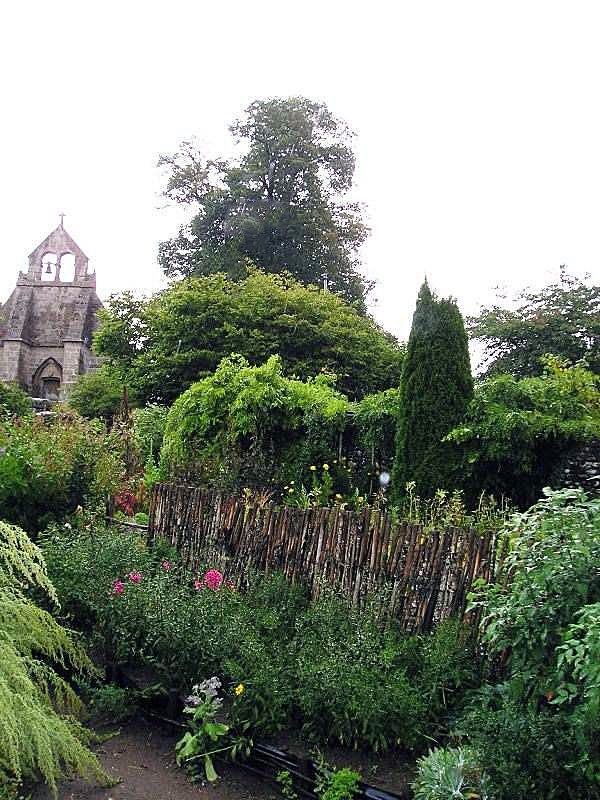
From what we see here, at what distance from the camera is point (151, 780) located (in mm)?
3547

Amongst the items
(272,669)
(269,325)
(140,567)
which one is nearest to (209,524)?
(140,567)

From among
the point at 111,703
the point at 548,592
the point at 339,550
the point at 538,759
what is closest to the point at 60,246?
the point at 339,550

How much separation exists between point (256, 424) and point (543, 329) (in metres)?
12.9

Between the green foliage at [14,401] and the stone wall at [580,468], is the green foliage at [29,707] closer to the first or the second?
the stone wall at [580,468]

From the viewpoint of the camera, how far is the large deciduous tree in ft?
74.3

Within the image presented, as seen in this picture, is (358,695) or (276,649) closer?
(358,695)

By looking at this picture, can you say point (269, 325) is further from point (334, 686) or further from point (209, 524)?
point (334, 686)

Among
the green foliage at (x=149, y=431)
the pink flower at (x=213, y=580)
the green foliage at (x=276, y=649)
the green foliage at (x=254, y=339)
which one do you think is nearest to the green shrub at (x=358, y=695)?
the green foliage at (x=276, y=649)

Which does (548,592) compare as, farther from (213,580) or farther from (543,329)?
(543,329)

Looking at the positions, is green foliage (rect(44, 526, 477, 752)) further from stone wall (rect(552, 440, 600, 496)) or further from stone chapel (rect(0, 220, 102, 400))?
stone chapel (rect(0, 220, 102, 400))

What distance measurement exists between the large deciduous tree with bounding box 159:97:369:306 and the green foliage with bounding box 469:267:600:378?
14.6 ft

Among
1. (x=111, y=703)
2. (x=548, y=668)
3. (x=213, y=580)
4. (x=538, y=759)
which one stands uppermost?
(x=548, y=668)

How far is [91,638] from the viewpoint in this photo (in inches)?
187

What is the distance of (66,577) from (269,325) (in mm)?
11045
